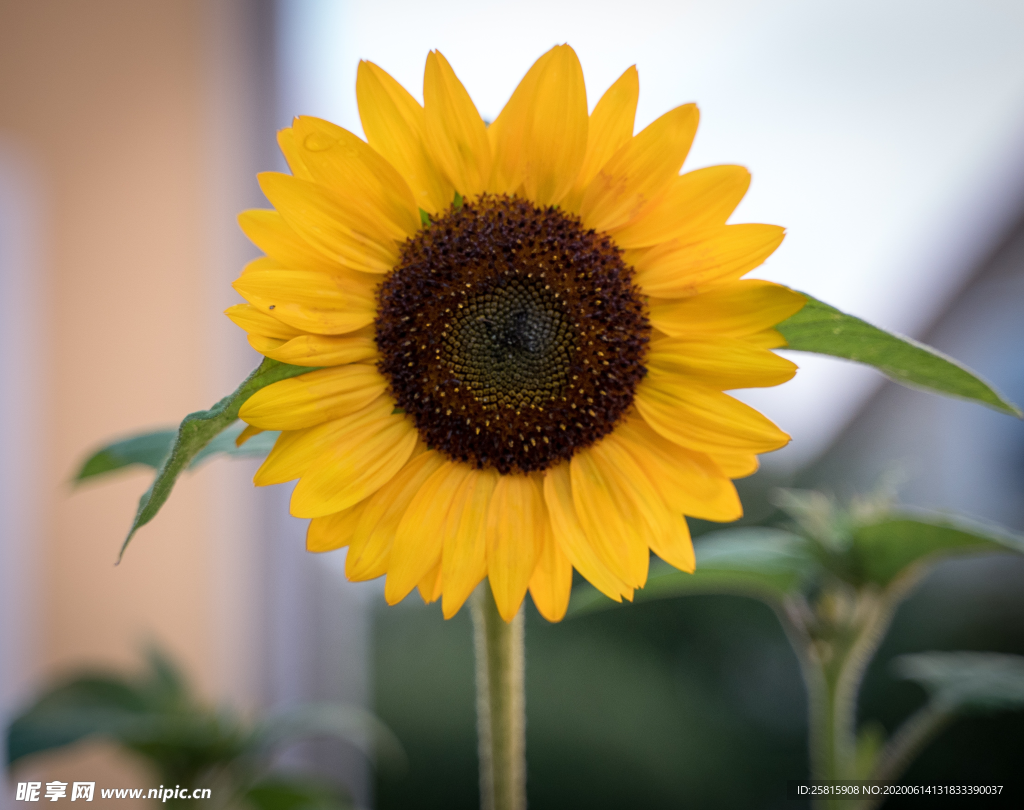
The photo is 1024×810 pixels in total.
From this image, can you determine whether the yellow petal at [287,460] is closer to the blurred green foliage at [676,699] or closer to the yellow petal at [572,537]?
the yellow petal at [572,537]

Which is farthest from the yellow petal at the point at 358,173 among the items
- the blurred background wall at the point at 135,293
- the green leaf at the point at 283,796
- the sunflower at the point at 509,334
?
the blurred background wall at the point at 135,293

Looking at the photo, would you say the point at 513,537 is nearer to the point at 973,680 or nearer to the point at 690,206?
the point at 690,206

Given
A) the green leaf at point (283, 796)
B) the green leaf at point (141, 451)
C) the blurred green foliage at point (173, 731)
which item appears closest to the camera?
the green leaf at point (141, 451)

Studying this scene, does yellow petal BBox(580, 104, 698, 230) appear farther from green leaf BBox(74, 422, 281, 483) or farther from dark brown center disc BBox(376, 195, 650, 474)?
green leaf BBox(74, 422, 281, 483)

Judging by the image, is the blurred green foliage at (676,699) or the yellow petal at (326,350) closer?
the yellow petal at (326,350)

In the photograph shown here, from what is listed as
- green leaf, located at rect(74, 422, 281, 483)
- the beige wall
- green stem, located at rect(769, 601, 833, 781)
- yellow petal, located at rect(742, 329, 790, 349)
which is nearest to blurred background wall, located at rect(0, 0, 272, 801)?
the beige wall

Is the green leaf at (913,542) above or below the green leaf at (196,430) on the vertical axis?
below

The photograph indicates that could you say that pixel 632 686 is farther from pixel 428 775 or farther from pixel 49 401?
pixel 49 401
